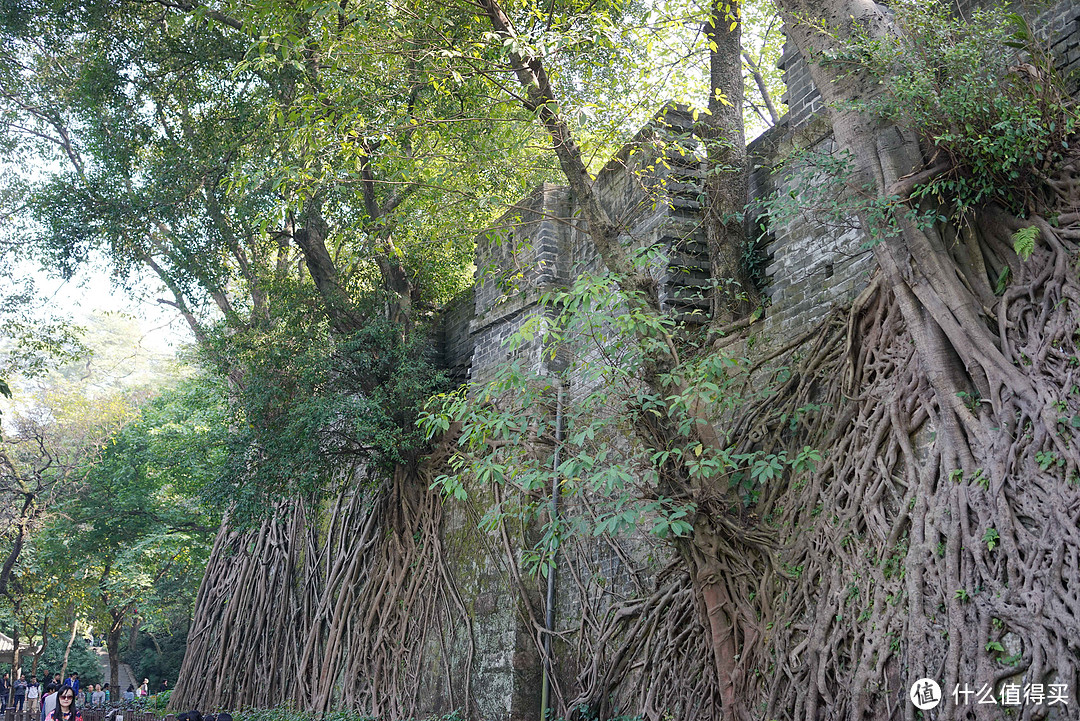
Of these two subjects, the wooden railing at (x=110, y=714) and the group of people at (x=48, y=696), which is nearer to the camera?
the group of people at (x=48, y=696)

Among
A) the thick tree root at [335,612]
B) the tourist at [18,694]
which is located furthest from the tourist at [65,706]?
the tourist at [18,694]

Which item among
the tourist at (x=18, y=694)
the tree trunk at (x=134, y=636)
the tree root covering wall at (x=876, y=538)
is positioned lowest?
the tree root covering wall at (x=876, y=538)

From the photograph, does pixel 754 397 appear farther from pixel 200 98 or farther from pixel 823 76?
pixel 200 98

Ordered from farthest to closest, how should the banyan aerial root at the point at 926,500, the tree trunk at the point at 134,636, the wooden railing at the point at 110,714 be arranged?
the tree trunk at the point at 134,636, the wooden railing at the point at 110,714, the banyan aerial root at the point at 926,500

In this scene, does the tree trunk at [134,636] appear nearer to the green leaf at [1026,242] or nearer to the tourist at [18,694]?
the tourist at [18,694]

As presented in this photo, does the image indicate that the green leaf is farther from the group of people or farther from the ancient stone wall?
the group of people

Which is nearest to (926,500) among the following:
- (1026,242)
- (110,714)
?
(1026,242)

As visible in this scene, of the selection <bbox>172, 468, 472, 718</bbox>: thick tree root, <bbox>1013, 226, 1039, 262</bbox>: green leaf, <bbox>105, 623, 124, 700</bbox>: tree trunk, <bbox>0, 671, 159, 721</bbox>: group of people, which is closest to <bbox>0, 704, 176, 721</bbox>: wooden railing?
<bbox>0, 671, 159, 721</bbox>: group of people

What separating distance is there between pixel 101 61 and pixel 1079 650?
36.8 ft

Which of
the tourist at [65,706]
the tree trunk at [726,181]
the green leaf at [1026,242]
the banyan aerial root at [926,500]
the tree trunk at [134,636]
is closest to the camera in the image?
the banyan aerial root at [926,500]

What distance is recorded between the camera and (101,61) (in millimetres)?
10430

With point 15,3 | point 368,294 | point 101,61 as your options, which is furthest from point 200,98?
point 368,294

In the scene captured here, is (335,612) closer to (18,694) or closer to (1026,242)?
(1026,242)

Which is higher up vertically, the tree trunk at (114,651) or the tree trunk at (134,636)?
the tree trunk at (134,636)
